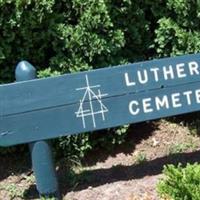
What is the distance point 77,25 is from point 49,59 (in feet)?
1.12

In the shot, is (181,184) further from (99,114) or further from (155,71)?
(155,71)

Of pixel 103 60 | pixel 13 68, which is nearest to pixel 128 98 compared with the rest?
pixel 103 60

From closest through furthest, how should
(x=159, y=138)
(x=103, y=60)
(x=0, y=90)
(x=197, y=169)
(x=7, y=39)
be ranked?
1. (x=197, y=169)
2. (x=0, y=90)
3. (x=7, y=39)
4. (x=103, y=60)
5. (x=159, y=138)

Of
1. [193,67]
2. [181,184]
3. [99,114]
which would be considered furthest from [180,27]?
[181,184]

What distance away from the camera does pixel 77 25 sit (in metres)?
4.46

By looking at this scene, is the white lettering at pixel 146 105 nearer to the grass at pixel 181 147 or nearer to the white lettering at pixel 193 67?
the white lettering at pixel 193 67

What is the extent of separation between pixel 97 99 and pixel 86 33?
68cm

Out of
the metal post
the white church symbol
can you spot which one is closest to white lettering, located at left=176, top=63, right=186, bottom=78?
the white church symbol

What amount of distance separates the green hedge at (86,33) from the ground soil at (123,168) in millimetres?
155

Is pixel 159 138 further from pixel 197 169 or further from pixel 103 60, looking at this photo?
pixel 197 169

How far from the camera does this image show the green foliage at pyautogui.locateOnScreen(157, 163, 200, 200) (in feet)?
10.6

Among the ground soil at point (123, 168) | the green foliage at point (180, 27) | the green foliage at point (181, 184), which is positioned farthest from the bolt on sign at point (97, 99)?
the green foliage at point (181, 184)

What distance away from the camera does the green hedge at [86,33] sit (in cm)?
430

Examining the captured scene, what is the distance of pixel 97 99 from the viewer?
13.1 ft
